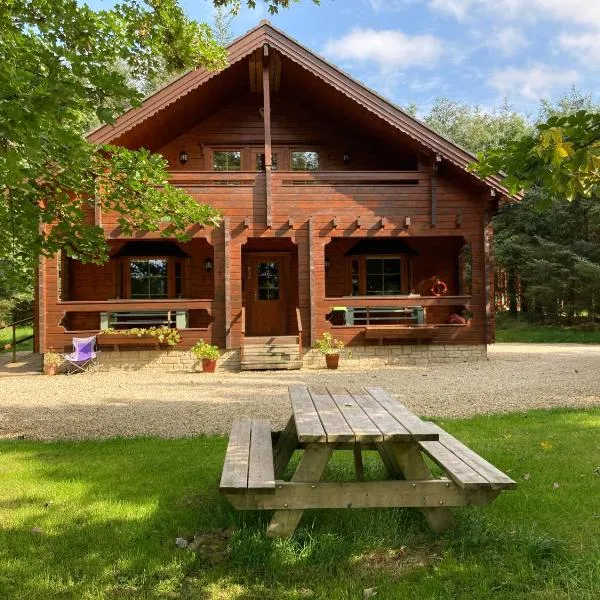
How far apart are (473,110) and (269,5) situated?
35103 millimetres

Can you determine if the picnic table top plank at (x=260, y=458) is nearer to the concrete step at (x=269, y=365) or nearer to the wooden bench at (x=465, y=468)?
the wooden bench at (x=465, y=468)

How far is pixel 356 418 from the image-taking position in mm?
3252

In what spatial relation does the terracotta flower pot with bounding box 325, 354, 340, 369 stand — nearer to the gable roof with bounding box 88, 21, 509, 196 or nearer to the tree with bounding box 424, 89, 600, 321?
the gable roof with bounding box 88, 21, 509, 196

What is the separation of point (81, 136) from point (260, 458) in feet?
13.2

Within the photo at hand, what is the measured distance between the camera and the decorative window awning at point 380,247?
1423 cm

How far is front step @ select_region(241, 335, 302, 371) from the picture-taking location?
1195cm

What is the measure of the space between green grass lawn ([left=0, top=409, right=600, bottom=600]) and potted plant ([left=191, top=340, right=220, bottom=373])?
7416mm

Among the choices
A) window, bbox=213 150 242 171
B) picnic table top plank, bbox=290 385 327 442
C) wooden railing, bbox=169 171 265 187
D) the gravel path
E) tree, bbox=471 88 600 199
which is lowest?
the gravel path

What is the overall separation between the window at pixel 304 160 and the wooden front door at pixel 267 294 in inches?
96.0

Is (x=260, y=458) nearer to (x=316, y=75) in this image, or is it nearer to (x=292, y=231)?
(x=292, y=231)

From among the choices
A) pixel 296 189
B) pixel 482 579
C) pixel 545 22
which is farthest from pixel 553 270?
pixel 545 22

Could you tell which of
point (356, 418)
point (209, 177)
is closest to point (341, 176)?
point (209, 177)

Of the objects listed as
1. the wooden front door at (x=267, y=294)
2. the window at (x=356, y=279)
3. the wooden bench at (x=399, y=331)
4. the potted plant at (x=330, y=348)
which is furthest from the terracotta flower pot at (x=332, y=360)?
the window at (x=356, y=279)

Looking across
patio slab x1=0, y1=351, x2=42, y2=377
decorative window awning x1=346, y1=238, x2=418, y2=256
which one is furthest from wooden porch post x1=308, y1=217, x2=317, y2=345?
patio slab x1=0, y1=351, x2=42, y2=377
